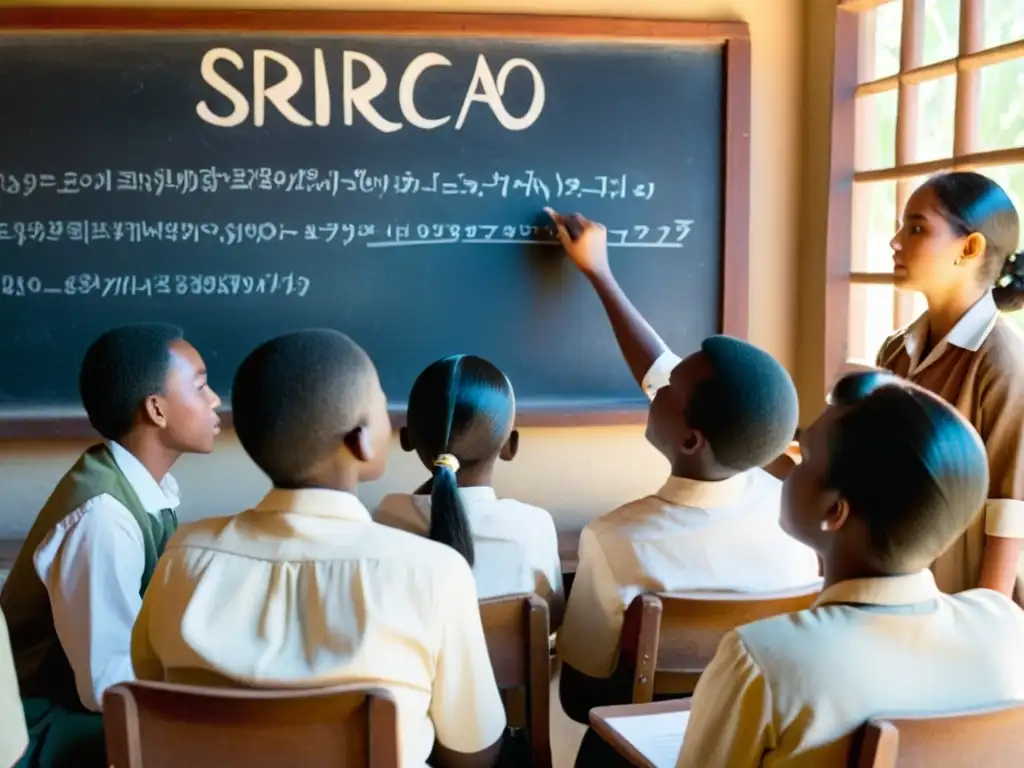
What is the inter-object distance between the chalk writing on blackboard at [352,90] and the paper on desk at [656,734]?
5.66ft

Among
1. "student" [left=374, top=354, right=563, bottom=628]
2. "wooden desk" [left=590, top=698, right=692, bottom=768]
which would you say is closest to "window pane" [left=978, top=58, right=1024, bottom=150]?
"student" [left=374, top=354, right=563, bottom=628]

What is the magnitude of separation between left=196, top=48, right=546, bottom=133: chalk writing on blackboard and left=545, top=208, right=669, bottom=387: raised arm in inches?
11.5

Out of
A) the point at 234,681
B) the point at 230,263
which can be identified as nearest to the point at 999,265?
the point at 234,681

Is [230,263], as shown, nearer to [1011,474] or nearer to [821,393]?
[821,393]

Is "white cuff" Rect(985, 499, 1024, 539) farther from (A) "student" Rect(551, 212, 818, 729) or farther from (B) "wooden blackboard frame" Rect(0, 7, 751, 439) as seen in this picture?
(B) "wooden blackboard frame" Rect(0, 7, 751, 439)

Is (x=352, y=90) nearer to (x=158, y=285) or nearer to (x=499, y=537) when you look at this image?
(x=158, y=285)

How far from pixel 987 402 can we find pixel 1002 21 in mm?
969

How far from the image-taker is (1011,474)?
1.75 m

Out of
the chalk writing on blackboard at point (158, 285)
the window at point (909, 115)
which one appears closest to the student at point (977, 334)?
the window at point (909, 115)

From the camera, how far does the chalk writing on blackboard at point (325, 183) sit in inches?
99.1

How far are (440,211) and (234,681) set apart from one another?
168 centimetres

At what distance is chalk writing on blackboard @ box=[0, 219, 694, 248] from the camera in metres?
2.53

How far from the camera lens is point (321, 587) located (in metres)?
1.15

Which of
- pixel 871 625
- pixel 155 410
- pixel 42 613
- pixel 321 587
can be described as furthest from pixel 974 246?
pixel 42 613
